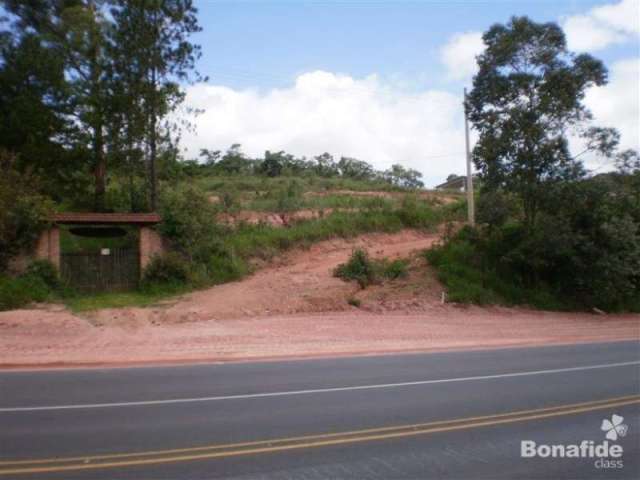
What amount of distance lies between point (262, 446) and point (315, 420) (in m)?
1.29

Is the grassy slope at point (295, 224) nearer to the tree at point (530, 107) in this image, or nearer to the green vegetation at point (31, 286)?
the green vegetation at point (31, 286)

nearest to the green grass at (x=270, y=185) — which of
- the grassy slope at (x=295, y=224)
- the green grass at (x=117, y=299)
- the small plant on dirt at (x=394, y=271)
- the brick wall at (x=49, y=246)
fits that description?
the grassy slope at (x=295, y=224)

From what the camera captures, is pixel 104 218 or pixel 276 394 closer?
pixel 276 394

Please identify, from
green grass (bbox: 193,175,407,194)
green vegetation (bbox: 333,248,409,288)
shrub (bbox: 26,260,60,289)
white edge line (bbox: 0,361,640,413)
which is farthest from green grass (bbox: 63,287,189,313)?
green grass (bbox: 193,175,407,194)

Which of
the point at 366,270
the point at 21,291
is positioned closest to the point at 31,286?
the point at 21,291

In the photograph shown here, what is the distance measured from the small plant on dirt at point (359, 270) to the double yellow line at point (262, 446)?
14.8 meters

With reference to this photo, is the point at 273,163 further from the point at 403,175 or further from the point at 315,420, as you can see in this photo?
the point at 315,420

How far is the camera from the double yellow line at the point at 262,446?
5.87 meters

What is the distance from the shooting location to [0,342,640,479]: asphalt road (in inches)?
232

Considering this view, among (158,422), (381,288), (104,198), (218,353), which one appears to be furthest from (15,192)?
(158,422)

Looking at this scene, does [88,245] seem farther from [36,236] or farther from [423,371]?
[423,371]

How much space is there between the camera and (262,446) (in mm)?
6484

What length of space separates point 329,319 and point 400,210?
52.4ft

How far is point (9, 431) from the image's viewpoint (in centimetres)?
709
